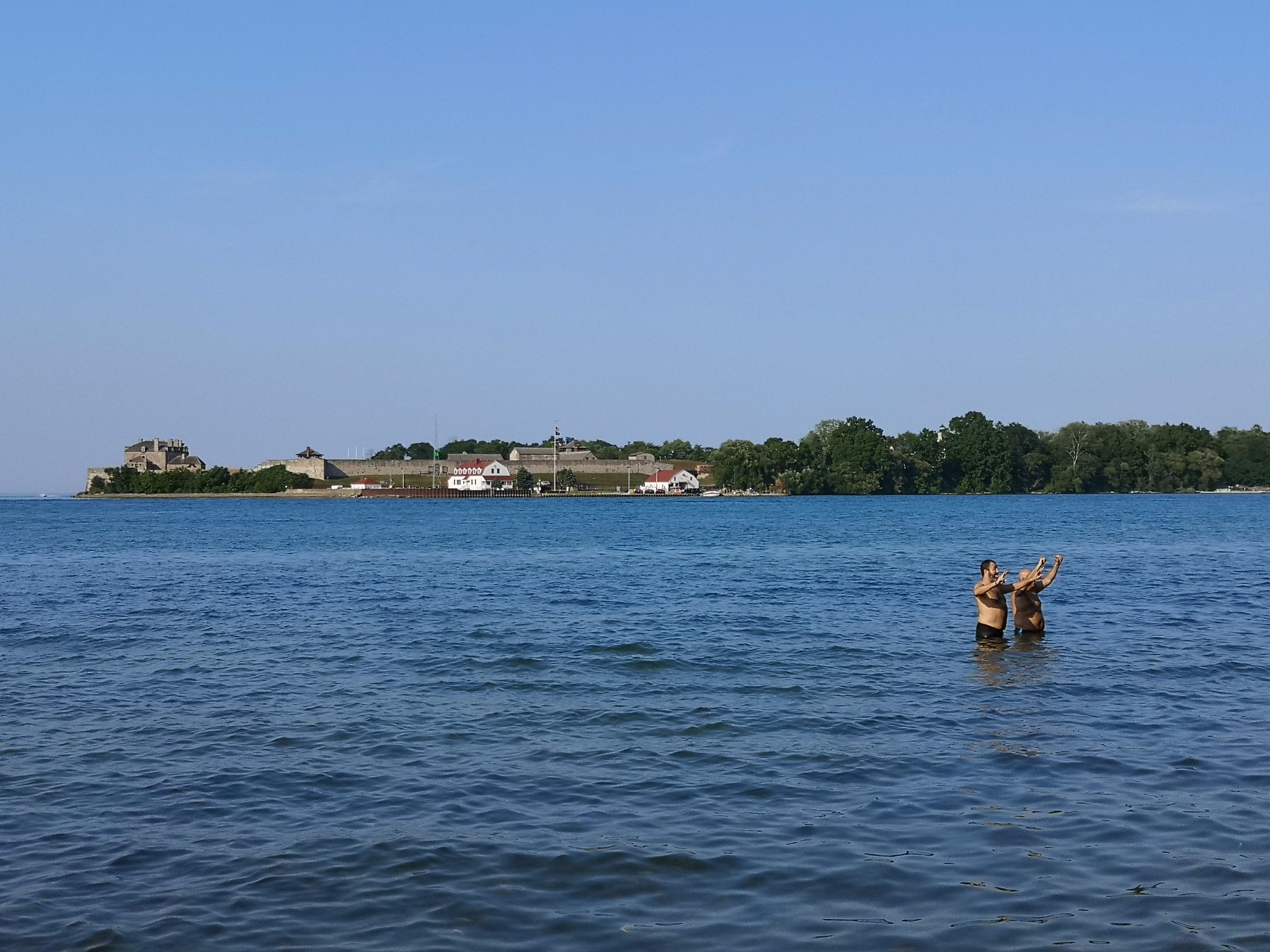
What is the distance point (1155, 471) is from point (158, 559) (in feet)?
552

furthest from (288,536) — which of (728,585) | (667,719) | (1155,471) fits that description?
(1155,471)

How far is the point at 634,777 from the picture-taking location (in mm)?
12094

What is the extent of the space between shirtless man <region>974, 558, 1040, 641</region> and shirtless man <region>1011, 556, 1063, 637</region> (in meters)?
0.44

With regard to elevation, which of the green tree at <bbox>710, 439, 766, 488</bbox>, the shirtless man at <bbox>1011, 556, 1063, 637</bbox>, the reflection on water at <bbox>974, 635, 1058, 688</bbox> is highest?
the green tree at <bbox>710, 439, 766, 488</bbox>

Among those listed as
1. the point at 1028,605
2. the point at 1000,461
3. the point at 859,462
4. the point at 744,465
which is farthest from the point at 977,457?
the point at 1028,605

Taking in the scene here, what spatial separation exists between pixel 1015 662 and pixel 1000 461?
17916 cm

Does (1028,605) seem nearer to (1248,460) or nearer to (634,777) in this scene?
(634,777)

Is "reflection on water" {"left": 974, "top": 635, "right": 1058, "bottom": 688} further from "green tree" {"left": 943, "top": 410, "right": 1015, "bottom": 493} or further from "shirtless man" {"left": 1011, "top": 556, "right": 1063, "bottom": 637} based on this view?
"green tree" {"left": 943, "top": 410, "right": 1015, "bottom": 493}

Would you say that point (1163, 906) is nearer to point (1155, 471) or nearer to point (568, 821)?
point (568, 821)

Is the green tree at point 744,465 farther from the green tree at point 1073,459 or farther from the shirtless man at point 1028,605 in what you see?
the shirtless man at point 1028,605

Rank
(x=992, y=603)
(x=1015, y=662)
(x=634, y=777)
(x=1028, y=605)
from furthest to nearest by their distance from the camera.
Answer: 1. (x=1028, y=605)
2. (x=992, y=603)
3. (x=1015, y=662)
4. (x=634, y=777)

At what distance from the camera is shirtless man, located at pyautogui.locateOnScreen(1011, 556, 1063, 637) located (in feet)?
73.8

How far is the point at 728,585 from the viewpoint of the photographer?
1444 inches

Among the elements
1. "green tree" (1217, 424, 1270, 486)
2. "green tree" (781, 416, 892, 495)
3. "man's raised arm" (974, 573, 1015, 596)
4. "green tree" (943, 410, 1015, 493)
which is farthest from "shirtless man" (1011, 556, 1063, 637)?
"green tree" (1217, 424, 1270, 486)
